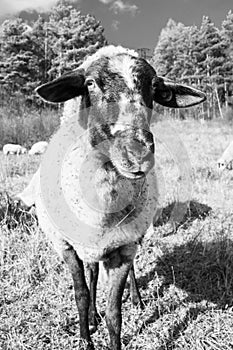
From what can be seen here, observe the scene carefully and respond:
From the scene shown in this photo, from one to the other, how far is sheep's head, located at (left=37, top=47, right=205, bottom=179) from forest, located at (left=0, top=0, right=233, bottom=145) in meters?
32.8

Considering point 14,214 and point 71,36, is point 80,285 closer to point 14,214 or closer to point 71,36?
point 14,214

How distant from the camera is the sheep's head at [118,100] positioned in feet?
6.24

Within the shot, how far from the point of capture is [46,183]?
257 cm

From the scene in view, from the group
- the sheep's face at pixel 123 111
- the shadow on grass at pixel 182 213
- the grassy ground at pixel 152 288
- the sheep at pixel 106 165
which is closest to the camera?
the sheep's face at pixel 123 111

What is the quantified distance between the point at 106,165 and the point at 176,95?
81cm

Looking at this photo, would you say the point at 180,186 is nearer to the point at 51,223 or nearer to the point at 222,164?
the point at 222,164

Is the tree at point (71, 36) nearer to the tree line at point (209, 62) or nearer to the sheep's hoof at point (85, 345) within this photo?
the tree line at point (209, 62)

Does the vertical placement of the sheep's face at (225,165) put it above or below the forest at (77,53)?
below

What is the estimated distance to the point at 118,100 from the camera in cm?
202

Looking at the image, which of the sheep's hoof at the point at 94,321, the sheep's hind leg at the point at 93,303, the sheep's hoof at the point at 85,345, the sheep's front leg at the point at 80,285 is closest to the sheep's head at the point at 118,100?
the sheep's front leg at the point at 80,285

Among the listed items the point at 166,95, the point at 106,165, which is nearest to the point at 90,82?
the point at 106,165

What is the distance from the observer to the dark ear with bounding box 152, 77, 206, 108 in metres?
2.48

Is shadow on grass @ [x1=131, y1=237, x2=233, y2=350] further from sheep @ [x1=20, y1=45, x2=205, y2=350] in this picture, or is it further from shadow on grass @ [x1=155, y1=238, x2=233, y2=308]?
sheep @ [x1=20, y1=45, x2=205, y2=350]

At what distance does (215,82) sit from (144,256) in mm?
46436
